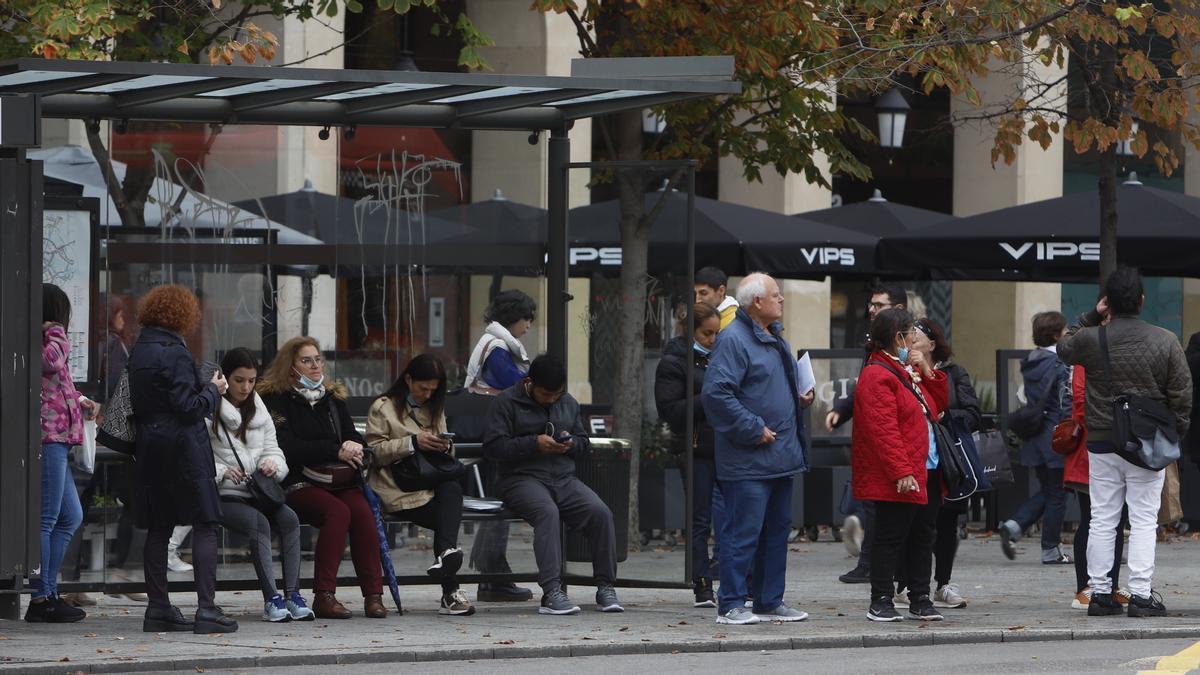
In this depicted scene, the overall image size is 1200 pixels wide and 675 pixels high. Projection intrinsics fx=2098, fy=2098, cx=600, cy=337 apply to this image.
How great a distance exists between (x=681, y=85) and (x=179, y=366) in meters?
2.93

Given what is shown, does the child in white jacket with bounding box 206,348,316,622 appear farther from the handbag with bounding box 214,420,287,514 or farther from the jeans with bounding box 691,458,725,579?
the jeans with bounding box 691,458,725,579

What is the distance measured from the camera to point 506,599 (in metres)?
11.8

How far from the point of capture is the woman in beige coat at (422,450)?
36.2 ft

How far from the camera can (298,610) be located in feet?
35.0

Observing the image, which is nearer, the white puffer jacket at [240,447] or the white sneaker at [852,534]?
the white puffer jacket at [240,447]

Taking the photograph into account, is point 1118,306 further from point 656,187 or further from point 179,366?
point 179,366

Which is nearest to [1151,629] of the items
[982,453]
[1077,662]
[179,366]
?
[1077,662]

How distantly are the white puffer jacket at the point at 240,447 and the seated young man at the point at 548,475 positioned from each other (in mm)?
1206

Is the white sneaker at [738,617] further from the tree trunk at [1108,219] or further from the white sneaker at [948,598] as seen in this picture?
the tree trunk at [1108,219]

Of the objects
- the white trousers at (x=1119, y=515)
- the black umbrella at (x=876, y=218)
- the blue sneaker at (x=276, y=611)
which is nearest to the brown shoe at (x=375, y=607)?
the blue sneaker at (x=276, y=611)

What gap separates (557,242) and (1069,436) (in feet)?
10.0

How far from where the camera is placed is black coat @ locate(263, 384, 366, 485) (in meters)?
10.8

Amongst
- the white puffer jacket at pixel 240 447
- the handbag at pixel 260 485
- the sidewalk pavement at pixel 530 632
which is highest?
the white puffer jacket at pixel 240 447

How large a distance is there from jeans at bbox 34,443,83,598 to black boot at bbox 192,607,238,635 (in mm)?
899
